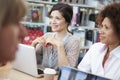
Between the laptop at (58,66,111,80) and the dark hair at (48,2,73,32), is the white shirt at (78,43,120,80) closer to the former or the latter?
the laptop at (58,66,111,80)

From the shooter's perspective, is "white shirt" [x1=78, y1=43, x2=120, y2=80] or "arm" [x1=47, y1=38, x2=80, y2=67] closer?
"white shirt" [x1=78, y1=43, x2=120, y2=80]

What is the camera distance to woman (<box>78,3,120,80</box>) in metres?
1.88

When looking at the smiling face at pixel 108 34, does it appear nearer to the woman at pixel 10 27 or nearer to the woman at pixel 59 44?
the woman at pixel 59 44

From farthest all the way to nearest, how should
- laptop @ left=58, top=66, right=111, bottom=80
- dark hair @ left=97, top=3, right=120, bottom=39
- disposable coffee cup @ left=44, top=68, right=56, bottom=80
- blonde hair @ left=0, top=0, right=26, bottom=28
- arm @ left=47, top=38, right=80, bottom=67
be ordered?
arm @ left=47, top=38, right=80, bottom=67
dark hair @ left=97, top=3, right=120, bottom=39
disposable coffee cup @ left=44, top=68, right=56, bottom=80
laptop @ left=58, top=66, right=111, bottom=80
blonde hair @ left=0, top=0, right=26, bottom=28

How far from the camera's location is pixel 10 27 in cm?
65

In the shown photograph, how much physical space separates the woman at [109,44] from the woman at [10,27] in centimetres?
130

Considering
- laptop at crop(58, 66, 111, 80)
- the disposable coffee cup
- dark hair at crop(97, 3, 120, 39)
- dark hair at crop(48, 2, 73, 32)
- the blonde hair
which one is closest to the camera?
the blonde hair

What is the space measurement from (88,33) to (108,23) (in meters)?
2.51

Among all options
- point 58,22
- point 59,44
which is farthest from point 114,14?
point 58,22

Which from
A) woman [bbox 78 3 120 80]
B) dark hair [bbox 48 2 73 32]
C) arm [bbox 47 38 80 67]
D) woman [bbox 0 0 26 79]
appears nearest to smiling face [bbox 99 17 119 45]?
woman [bbox 78 3 120 80]

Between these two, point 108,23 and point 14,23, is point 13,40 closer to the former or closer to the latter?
point 14,23

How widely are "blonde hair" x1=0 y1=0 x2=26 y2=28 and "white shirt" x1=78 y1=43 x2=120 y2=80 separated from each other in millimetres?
1334

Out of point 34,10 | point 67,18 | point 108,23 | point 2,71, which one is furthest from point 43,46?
point 34,10

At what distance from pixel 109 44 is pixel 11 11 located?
1423 millimetres
